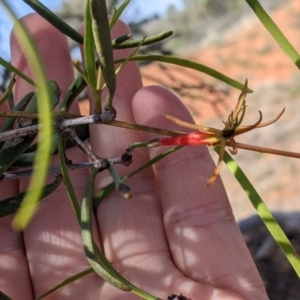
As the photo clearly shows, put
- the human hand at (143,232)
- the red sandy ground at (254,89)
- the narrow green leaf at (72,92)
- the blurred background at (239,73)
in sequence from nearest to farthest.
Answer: the narrow green leaf at (72,92), the human hand at (143,232), the blurred background at (239,73), the red sandy ground at (254,89)

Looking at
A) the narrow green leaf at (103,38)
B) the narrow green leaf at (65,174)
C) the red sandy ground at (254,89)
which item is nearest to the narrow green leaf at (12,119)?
the narrow green leaf at (65,174)

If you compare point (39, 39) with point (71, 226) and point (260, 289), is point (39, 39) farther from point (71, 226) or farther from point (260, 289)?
point (260, 289)

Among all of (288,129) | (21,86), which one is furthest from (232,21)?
(21,86)

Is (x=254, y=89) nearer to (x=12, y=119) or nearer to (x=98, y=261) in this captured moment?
(x=12, y=119)

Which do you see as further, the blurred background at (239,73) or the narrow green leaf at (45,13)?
the blurred background at (239,73)

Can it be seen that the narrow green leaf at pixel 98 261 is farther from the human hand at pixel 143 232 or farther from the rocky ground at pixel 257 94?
the rocky ground at pixel 257 94

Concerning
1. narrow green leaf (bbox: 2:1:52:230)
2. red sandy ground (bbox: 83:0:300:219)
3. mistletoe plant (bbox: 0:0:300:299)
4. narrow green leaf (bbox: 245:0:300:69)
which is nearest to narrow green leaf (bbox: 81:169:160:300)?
mistletoe plant (bbox: 0:0:300:299)
